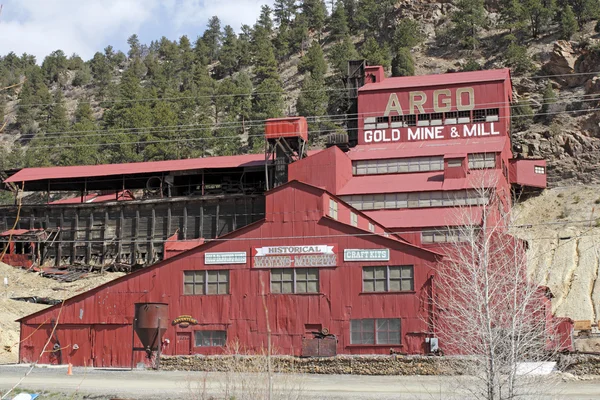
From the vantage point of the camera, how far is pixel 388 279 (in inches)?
1331

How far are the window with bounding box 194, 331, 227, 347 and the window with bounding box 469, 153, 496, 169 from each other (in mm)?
25277

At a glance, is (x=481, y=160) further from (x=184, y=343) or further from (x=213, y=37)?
(x=213, y=37)

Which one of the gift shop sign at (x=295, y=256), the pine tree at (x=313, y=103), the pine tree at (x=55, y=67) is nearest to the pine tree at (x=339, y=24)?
the pine tree at (x=313, y=103)

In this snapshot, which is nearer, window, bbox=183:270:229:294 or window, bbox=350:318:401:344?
window, bbox=350:318:401:344

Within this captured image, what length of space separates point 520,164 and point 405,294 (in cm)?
3085

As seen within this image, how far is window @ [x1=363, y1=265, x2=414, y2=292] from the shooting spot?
3356 centimetres

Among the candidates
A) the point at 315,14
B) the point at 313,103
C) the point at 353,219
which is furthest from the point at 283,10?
the point at 353,219

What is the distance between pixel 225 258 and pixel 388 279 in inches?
328

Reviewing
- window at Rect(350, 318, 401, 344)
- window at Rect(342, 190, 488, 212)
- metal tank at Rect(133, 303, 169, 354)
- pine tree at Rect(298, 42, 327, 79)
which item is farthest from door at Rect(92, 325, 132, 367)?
pine tree at Rect(298, 42, 327, 79)

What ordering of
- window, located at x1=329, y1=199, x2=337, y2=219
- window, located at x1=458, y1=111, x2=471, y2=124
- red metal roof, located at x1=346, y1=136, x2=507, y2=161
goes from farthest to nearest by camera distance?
window, located at x1=458, y1=111, x2=471, y2=124 → red metal roof, located at x1=346, y1=136, x2=507, y2=161 → window, located at x1=329, y1=199, x2=337, y2=219

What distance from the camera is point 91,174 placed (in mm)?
60250

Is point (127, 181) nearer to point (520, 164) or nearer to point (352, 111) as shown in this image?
point (352, 111)

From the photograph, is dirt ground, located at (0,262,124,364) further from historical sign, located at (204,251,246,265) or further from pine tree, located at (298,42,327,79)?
pine tree, located at (298,42,327,79)

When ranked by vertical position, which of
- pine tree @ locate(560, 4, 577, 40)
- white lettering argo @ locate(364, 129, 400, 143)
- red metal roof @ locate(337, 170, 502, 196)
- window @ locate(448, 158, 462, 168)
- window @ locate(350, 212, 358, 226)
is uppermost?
pine tree @ locate(560, 4, 577, 40)
